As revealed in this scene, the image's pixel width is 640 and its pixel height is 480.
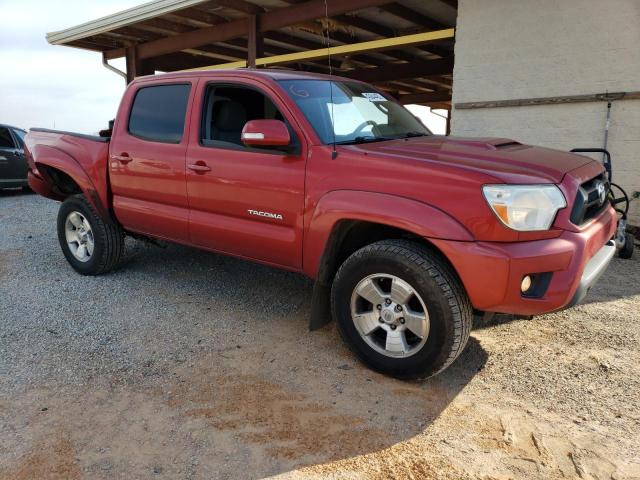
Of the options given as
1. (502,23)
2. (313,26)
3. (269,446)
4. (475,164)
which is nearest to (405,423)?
(269,446)

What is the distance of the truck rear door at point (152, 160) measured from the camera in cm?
417

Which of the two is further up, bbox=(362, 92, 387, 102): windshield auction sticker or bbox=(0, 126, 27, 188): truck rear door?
→ bbox=(362, 92, 387, 102): windshield auction sticker

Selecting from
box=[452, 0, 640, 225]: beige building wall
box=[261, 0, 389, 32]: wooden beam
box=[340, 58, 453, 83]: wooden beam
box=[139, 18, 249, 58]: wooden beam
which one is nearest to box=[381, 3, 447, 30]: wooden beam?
box=[261, 0, 389, 32]: wooden beam

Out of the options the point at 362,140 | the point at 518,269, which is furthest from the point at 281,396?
the point at 362,140

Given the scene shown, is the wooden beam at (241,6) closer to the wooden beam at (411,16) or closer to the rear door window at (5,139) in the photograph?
the wooden beam at (411,16)

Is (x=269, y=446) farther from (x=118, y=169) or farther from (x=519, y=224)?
(x=118, y=169)

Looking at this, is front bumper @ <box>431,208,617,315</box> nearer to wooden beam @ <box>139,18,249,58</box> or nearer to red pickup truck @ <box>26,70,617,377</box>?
red pickup truck @ <box>26,70,617,377</box>

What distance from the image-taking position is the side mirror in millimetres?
3312

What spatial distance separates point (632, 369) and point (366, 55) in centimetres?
1072

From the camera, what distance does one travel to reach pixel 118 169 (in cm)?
459

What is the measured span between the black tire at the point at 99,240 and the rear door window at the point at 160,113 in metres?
0.98

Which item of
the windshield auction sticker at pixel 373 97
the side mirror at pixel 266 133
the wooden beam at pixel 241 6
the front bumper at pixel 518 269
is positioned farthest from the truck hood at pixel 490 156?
the wooden beam at pixel 241 6

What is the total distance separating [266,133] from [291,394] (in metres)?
1.62

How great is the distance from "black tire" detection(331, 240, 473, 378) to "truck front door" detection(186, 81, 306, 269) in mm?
542
